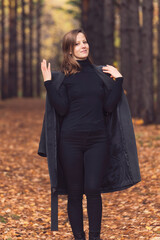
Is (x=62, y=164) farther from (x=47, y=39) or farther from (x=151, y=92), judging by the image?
(x=47, y=39)

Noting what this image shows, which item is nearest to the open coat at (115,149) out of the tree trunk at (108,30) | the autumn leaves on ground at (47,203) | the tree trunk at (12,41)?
the autumn leaves on ground at (47,203)

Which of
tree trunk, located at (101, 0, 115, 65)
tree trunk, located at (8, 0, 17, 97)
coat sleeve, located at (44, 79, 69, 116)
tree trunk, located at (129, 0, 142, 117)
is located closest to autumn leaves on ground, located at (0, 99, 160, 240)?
coat sleeve, located at (44, 79, 69, 116)

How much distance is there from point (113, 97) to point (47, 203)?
10.3 ft

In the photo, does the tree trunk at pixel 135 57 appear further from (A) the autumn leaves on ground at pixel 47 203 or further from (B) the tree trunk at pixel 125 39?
(A) the autumn leaves on ground at pixel 47 203

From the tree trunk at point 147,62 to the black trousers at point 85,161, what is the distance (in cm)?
994

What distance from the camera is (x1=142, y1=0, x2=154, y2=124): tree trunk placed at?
13922 mm

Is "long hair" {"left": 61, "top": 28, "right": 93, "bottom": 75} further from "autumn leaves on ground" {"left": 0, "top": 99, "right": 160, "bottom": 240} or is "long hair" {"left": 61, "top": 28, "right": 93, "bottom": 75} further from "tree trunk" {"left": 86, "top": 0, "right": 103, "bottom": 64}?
"tree trunk" {"left": 86, "top": 0, "right": 103, "bottom": 64}

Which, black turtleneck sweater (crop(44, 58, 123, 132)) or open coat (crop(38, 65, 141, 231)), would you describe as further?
open coat (crop(38, 65, 141, 231))

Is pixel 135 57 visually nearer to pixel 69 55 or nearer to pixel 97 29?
pixel 97 29

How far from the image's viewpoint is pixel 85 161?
172 inches

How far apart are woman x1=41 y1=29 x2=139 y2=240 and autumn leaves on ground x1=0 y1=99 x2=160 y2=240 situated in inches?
50.6

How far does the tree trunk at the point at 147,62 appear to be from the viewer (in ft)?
45.7

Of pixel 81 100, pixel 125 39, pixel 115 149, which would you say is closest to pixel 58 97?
pixel 81 100

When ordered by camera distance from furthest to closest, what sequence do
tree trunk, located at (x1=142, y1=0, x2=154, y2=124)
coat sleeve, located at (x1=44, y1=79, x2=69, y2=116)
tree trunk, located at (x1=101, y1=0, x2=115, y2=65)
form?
tree trunk, located at (x1=101, y1=0, x2=115, y2=65) < tree trunk, located at (x1=142, y1=0, x2=154, y2=124) < coat sleeve, located at (x1=44, y1=79, x2=69, y2=116)
